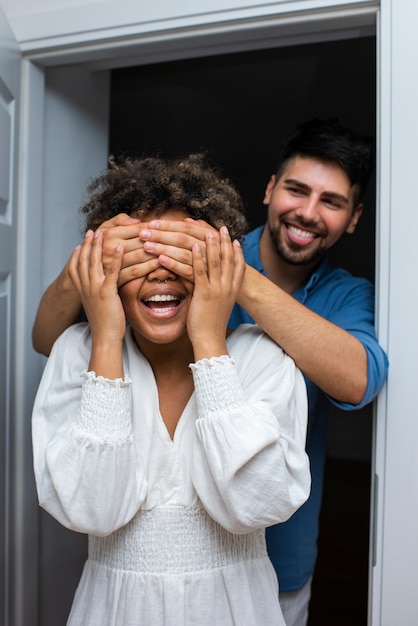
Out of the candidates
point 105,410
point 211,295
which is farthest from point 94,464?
point 211,295

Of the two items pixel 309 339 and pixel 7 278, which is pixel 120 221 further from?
pixel 7 278

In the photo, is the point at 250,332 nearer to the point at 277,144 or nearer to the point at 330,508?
the point at 330,508

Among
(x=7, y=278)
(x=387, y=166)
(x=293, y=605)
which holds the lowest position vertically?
(x=293, y=605)

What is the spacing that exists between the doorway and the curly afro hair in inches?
56.3

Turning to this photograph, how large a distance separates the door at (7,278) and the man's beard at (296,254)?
694 millimetres

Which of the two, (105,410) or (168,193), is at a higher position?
(168,193)

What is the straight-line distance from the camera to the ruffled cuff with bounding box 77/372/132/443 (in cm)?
100

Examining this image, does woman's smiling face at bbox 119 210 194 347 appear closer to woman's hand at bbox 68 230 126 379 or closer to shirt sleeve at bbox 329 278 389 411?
woman's hand at bbox 68 230 126 379

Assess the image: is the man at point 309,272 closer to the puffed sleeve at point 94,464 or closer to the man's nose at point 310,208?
the man's nose at point 310,208

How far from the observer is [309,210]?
1595 mm

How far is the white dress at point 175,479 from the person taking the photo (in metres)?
1.00

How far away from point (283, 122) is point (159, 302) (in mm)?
3301

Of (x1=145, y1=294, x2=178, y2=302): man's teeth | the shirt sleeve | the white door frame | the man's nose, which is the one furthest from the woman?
the man's nose

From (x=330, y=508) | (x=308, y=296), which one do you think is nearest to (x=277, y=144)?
(x=330, y=508)
